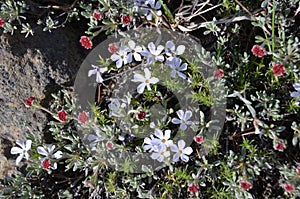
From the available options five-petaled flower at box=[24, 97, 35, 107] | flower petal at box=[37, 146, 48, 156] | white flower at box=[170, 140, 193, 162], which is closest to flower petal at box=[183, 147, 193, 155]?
white flower at box=[170, 140, 193, 162]

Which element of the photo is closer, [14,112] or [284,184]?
[284,184]

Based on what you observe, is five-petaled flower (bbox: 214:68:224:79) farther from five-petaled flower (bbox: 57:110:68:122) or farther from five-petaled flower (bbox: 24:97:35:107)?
five-petaled flower (bbox: 24:97:35:107)

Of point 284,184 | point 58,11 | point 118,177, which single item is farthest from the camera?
point 58,11

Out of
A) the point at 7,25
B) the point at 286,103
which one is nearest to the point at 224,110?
the point at 286,103

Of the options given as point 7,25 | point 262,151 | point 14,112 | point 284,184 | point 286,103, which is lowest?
point 284,184

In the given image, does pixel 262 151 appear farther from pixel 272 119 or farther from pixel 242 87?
pixel 242 87

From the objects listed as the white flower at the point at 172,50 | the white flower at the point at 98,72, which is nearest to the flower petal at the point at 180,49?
the white flower at the point at 172,50
